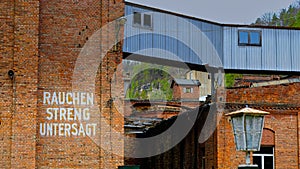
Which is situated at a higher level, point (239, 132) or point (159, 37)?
point (159, 37)

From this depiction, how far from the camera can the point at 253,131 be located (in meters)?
11.9

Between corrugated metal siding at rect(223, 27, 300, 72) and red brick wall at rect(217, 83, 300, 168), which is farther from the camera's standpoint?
corrugated metal siding at rect(223, 27, 300, 72)

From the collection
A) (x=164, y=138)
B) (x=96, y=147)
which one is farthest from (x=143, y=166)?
(x=96, y=147)

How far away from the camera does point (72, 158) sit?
18.5 m

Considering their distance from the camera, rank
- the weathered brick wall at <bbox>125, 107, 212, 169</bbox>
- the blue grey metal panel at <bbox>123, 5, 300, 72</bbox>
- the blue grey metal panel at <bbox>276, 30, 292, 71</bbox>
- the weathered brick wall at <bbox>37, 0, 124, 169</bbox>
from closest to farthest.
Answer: the weathered brick wall at <bbox>37, 0, 124, 169</bbox> → the weathered brick wall at <bbox>125, 107, 212, 169</bbox> → the blue grey metal panel at <bbox>123, 5, 300, 72</bbox> → the blue grey metal panel at <bbox>276, 30, 292, 71</bbox>

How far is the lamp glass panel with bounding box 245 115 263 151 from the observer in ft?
38.8

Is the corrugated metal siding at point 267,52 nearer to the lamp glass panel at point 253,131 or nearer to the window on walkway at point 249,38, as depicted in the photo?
the window on walkway at point 249,38

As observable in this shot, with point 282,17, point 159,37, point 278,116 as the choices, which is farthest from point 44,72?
point 282,17

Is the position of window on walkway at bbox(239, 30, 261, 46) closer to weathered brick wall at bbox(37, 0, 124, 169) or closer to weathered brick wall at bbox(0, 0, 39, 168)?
weathered brick wall at bbox(37, 0, 124, 169)

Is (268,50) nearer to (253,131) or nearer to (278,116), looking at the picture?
(278,116)

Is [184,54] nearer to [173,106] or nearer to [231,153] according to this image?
[231,153]

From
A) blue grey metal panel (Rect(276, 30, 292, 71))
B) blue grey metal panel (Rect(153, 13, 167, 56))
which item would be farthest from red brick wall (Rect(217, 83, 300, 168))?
blue grey metal panel (Rect(276, 30, 292, 71))

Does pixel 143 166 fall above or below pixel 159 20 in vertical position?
below

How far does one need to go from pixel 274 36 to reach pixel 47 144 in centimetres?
1458
